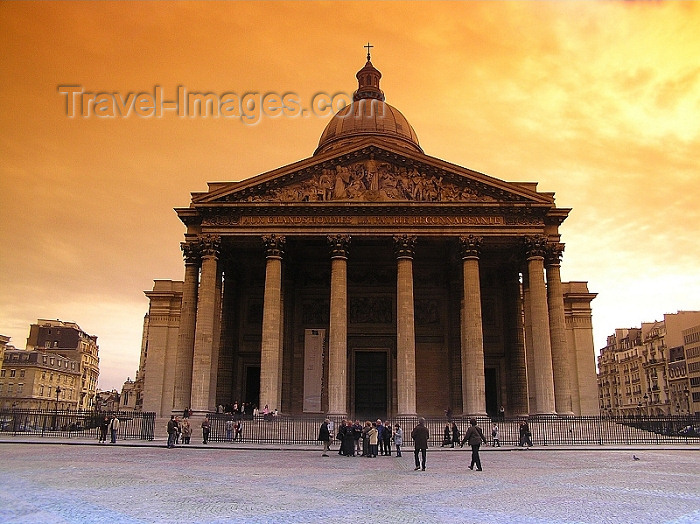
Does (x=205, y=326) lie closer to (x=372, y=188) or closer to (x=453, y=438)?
(x=372, y=188)

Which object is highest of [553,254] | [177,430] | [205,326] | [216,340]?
[553,254]

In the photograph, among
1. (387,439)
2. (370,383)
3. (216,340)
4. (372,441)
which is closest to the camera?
(372,441)

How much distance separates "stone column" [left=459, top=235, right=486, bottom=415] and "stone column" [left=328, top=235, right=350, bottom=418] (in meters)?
6.16

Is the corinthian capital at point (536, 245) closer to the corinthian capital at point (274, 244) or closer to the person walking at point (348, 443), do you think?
the corinthian capital at point (274, 244)

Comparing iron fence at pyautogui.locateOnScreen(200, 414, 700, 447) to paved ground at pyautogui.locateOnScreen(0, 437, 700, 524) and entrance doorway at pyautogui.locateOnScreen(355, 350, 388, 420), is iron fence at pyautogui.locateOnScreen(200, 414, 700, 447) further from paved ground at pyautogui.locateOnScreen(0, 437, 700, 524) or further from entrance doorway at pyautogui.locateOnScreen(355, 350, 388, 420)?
paved ground at pyautogui.locateOnScreen(0, 437, 700, 524)

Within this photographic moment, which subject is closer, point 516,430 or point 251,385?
point 516,430

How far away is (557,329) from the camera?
33.7 m

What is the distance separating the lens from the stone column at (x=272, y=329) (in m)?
31.7

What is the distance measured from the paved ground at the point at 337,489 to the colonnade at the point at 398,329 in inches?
460

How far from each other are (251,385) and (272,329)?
323 inches

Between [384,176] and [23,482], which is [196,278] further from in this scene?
[23,482]

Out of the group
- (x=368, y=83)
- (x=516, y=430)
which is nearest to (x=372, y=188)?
(x=516, y=430)

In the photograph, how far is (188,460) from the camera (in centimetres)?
1834

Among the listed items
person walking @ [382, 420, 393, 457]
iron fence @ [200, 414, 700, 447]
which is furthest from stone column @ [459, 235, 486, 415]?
person walking @ [382, 420, 393, 457]
